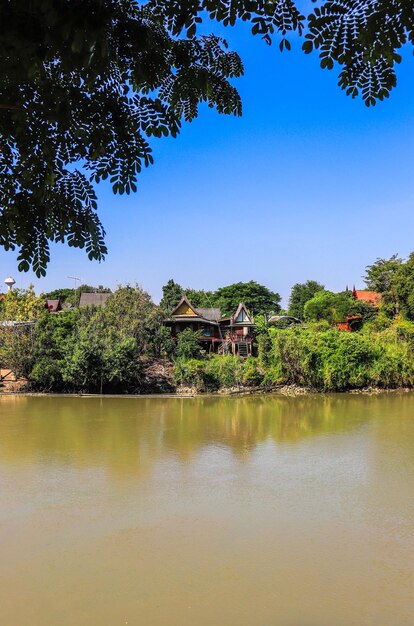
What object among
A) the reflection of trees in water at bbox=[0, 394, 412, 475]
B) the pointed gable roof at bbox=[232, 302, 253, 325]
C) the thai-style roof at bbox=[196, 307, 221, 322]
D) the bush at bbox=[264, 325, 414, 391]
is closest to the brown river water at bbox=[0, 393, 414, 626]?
the reflection of trees in water at bbox=[0, 394, 412, 475]

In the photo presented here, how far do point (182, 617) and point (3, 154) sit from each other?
375 cm

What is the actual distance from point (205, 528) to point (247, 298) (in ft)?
107

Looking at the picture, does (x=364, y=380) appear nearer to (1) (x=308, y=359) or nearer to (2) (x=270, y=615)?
(1) (x=308, y=359)

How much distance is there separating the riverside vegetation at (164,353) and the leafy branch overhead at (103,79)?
52.4ft

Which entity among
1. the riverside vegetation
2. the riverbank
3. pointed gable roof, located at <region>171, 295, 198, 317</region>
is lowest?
the riverbank

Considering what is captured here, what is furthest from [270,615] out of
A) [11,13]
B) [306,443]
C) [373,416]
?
[373,416]

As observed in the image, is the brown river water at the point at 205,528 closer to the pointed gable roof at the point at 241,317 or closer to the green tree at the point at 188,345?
the green tree at the point at 188,345

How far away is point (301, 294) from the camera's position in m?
39.6

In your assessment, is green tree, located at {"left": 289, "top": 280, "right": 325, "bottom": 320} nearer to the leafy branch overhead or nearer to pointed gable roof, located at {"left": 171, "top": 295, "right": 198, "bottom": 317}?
pointed gable roof, located at {"left": 171, "top": 295, "right": 198, "bottom": 317}

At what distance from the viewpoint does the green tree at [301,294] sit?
38581mm

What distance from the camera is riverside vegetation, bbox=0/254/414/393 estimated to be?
1853 centimetres

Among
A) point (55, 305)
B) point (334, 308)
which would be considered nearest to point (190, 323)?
point (334, 308)

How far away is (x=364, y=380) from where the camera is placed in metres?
20.1

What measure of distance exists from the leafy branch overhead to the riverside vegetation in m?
16.0
